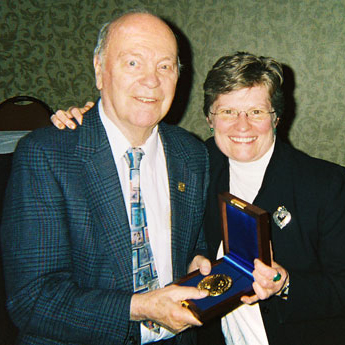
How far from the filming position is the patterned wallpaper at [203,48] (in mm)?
3641

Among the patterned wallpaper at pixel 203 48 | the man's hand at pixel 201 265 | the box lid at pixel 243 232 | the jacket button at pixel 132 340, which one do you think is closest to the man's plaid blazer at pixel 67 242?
the jacket button at pixel 132 340

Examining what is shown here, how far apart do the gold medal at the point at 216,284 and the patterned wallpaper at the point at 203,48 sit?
9.53ft

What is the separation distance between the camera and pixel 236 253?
141cm

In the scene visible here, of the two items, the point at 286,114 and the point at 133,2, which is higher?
the point at 133,2

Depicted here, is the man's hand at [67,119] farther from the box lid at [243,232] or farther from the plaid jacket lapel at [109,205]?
the box lid at [243,232]

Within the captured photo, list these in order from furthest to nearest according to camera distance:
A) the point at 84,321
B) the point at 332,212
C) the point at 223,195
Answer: the point at 332,212
the point at 223,195
the point at 84,321

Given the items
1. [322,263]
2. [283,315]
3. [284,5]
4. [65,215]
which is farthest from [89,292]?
[284,5]

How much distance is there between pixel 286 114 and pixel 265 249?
122 inches

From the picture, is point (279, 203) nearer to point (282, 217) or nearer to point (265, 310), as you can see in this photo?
point (282, 217)

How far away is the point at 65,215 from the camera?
1183 mm

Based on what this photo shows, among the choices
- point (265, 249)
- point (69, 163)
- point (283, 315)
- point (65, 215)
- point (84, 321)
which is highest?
point (69, 163)

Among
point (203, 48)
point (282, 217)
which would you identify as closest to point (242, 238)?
point (282, 217)

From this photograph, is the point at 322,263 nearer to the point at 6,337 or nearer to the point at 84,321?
the point at 84,321

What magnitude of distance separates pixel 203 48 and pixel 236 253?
10.0ft
